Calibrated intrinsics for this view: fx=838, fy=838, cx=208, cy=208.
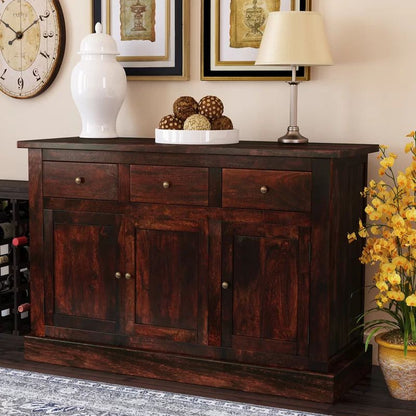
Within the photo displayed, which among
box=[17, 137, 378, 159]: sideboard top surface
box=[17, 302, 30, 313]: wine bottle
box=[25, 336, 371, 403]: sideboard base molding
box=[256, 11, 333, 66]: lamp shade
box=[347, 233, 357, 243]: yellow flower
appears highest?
box=[256, 11, 333, 66]: lamp shade

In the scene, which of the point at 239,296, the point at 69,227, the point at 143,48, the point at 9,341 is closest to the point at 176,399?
the point at 239,296

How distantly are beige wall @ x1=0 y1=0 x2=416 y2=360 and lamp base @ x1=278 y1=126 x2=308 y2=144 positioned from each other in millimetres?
210

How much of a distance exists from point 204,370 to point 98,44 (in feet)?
4.70

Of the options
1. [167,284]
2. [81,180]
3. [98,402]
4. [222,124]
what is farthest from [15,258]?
[222,124]

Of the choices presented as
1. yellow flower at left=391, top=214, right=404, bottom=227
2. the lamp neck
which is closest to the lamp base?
the lamp neck

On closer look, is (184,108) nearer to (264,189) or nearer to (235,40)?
(235,40)

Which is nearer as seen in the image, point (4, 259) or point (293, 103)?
point (293, 103)

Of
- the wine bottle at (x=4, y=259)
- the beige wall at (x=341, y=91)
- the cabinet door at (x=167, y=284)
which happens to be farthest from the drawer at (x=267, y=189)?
the wine bottle at (x=4, y=259)

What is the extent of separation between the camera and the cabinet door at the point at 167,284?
3215mm

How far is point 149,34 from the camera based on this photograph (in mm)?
3738

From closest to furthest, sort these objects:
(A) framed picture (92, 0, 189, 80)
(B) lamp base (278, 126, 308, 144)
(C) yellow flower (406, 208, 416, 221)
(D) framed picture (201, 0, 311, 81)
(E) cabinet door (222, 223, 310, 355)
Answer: (C) yellow flower (406, 208, 416, 221)
(E) cabinet door (222, 223, 310, 355)
(B) lamp base (278, 126, 308, 144)
(D) framed picture (201, 0, 311, 81)
(A) framed picture (92, 0, 189, 80)

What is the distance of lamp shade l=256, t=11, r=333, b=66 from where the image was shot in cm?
317

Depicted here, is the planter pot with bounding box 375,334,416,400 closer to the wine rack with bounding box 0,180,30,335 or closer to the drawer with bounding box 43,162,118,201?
the drawer with bounding box 43,162,118,201

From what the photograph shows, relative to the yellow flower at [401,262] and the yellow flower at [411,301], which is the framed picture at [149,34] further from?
the yellow flower at [411,301]
